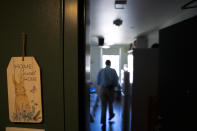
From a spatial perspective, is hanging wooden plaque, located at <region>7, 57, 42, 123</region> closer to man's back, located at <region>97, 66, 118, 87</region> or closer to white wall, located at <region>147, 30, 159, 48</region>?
man's back, located at <region>97, 66, 118, 87</region>

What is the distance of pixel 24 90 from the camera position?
445 millimetres

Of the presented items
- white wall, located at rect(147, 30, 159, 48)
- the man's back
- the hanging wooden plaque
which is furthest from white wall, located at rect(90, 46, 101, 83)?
the hanging wooden plaque

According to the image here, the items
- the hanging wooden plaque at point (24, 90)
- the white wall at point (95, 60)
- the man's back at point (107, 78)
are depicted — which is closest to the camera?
the hanging wooden plaque at point (24, 90)

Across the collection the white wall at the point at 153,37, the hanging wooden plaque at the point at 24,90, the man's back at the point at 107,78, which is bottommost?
the man's back at the point at 107,78

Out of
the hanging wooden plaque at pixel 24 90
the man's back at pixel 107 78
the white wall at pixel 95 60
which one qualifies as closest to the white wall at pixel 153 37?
the man's back at pixel 107 78

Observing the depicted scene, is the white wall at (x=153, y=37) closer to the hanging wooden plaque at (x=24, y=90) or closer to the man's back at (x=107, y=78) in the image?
the man's back at (x=107, y=78)

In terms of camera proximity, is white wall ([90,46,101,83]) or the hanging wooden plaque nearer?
the hanging wooden plaque

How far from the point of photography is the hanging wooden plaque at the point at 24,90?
1.43 ft

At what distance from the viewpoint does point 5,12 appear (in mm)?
449

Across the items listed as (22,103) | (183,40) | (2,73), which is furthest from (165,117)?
(2,73)

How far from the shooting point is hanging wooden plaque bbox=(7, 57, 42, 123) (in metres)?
0.44

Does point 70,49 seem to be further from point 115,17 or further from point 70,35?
point 115,17

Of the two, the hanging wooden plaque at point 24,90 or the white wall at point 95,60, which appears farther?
the white wall at point 95,60

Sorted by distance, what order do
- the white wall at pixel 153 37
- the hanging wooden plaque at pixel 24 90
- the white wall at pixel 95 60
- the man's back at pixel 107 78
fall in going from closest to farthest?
1. the hanging wooden plaque at pixel 24 90
2. the man's back at pixel 107 78
3. the white wall at pixel 153 37
4. the white wall at pixel 95 60
